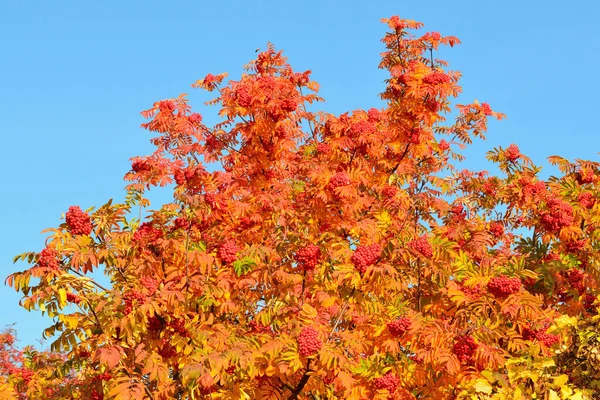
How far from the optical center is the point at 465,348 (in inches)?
324

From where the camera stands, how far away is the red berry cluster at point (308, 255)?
8.45 metres

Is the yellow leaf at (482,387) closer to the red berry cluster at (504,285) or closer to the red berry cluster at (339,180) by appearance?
the red berry cluster at (504,285)

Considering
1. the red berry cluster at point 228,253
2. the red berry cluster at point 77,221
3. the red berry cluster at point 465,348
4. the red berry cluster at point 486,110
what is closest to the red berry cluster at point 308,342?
the red berry cluster at point 465,348

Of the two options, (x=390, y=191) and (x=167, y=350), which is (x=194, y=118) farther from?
(x=167, y=350)

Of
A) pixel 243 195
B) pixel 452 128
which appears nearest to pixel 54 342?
pixel 243 195

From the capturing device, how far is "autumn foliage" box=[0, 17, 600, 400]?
319 inches

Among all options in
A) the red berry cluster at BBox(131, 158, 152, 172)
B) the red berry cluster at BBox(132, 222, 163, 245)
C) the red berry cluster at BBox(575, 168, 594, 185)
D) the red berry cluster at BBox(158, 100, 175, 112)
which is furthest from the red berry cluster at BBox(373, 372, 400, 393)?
the red berry cluster at BBox(158, 100, 175, 112)

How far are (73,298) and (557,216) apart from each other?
7018 millimetres

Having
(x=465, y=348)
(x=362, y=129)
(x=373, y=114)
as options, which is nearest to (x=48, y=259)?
(x=465, y=348)

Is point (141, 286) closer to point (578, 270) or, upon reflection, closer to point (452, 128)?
point (578, 270)

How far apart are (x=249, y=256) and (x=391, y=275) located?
181 cm

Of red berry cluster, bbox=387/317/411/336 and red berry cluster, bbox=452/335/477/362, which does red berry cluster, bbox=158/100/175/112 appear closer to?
red berry cluster, bbox=387/317/411/336

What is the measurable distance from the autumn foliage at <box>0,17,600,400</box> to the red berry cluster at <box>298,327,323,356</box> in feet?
0.05

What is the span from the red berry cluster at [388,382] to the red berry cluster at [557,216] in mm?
3901
